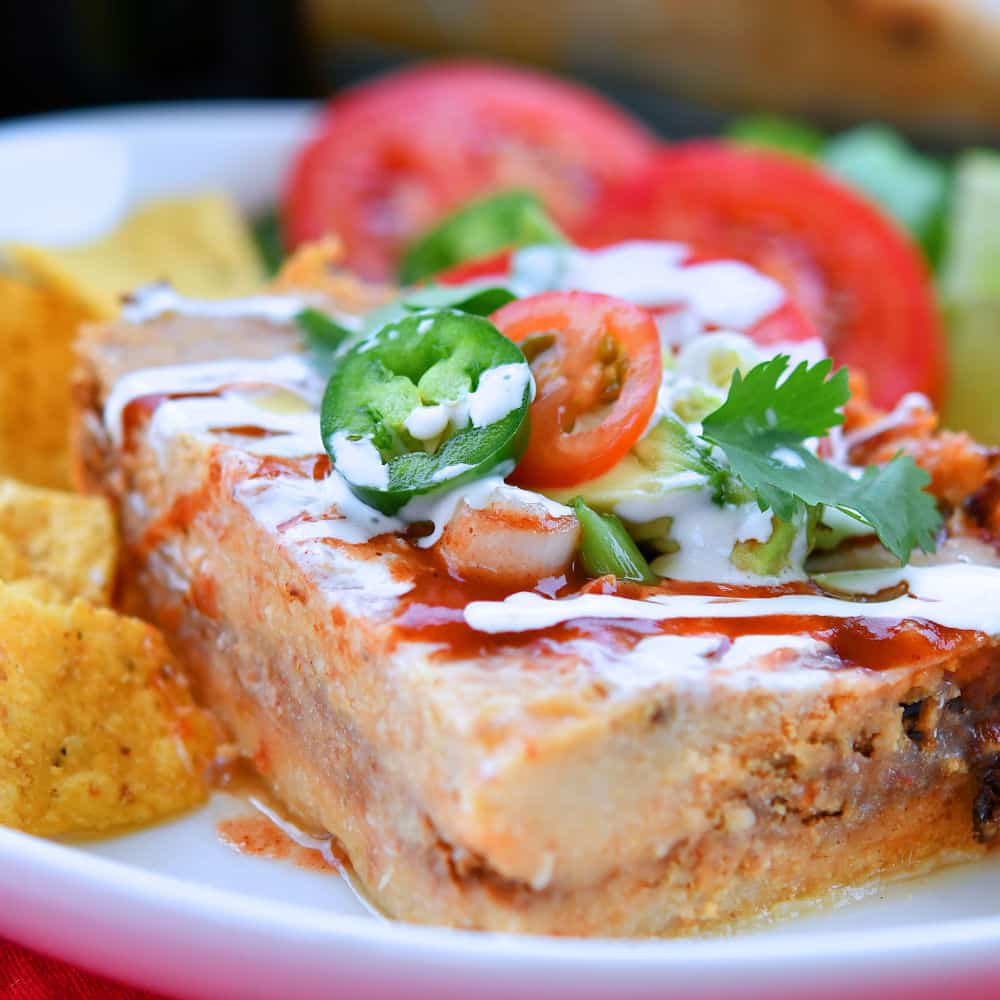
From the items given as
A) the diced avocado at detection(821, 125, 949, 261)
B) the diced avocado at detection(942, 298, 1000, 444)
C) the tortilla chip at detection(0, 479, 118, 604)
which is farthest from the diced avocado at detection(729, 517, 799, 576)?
the diced avocado at detection(821, 125, 949, 261)

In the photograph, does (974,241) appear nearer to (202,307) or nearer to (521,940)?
(202,307)

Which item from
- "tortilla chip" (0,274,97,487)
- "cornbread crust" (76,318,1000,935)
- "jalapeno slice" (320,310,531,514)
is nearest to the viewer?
"cornbread crust" (76,318,1000,935)

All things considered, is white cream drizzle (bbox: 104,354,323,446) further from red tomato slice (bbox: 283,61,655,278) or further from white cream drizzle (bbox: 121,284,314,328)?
red tomato slice (bbox: 283,61,655,278)

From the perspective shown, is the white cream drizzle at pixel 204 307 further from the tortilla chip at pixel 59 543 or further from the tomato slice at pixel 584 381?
the tomato slice at pixel 584 381

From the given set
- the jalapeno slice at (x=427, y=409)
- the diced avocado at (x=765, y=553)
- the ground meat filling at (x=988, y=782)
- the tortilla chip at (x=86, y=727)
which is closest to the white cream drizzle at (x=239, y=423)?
the jalapeno slice at (x=427, y=409)

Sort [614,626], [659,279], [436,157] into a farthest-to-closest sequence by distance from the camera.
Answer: [436,157], [659,279], [614,626]

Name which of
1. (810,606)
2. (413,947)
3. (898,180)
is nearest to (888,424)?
(810,606)
